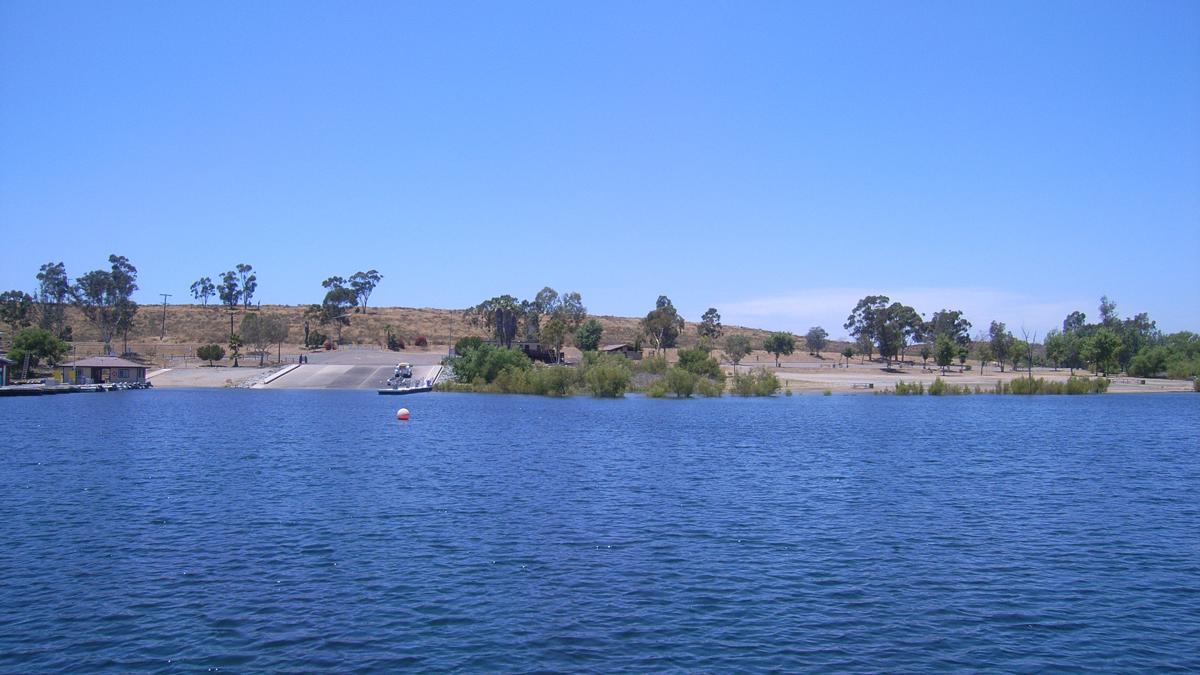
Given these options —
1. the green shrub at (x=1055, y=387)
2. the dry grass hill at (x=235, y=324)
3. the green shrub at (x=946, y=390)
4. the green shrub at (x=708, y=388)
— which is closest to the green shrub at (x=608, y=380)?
the green shrub at (x=708, y=388)

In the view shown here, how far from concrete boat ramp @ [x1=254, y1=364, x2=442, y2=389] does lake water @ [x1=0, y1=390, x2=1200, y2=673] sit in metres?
55.3

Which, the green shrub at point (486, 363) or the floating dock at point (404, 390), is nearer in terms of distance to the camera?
the floating dock at point (404, 390)

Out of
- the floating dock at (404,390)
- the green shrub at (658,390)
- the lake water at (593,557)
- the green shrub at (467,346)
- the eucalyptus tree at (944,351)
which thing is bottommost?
the lake water at (593,557)

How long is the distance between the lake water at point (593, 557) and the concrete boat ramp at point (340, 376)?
55.3m

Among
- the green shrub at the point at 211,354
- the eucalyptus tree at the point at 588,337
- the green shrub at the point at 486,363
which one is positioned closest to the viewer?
the green shrub at the point at 486,363

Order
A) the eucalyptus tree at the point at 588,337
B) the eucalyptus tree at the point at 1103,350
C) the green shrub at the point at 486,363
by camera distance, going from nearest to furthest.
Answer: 1. the green shrub at the point at 486,363
2. the eucalyptus tree at the point at 1103,350
3. the eucalyptus tree at the point at 588,337

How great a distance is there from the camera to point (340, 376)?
103812 mm

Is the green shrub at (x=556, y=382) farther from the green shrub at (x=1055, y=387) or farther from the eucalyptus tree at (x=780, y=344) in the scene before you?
the eucalyptus tree at (x=780, y=344)

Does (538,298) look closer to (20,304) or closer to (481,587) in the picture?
(20,304)

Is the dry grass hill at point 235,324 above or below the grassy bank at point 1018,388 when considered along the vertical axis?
above

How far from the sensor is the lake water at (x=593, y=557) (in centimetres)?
1450

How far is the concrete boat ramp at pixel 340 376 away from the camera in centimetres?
9825

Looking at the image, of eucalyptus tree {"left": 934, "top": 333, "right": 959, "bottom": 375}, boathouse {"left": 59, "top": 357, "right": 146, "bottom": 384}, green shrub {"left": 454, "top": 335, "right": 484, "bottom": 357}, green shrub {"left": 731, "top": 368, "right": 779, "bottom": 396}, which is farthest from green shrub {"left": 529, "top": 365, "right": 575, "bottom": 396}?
eucalyptus tree {"left": 934, "top": 333, "right": 959, "bottom": 375}

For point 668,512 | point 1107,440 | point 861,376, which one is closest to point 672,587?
point 668,512
